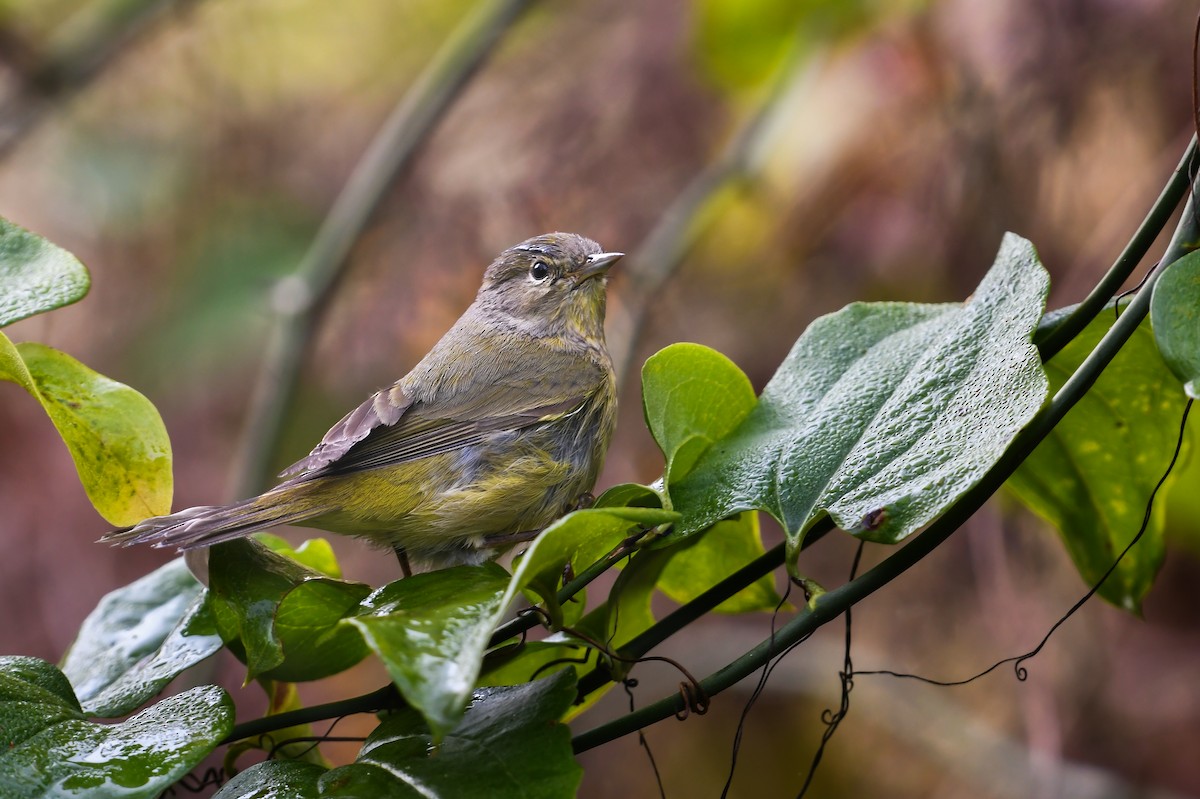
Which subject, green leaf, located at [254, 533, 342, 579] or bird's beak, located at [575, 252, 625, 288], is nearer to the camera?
green leaf, located at [254, 533, 342, 579]

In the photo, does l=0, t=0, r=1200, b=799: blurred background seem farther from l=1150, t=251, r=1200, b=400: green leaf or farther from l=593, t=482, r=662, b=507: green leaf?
l=593, t=482, r=662, b=507: green leaf

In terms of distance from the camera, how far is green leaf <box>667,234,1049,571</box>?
1309 millimetres

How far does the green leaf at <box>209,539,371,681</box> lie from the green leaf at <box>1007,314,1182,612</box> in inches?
43.5

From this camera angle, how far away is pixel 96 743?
4.39ft

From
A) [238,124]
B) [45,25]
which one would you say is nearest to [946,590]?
[238,124]

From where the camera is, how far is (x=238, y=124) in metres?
5.61

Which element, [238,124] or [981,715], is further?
[238,124]

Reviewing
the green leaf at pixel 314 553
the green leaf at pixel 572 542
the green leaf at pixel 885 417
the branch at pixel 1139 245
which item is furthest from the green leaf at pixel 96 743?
the branch at pixel 1139 245

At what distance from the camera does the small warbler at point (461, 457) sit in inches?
98.7

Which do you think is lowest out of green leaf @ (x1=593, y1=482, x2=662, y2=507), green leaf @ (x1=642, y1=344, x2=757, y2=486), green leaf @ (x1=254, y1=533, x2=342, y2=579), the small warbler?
the small warbler

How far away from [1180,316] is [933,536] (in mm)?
364

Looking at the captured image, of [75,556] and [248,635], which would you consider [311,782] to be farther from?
[75,556]

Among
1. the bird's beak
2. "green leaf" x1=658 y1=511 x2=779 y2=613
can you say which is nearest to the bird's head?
the bird's beak

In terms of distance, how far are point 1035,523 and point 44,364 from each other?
349 cm
